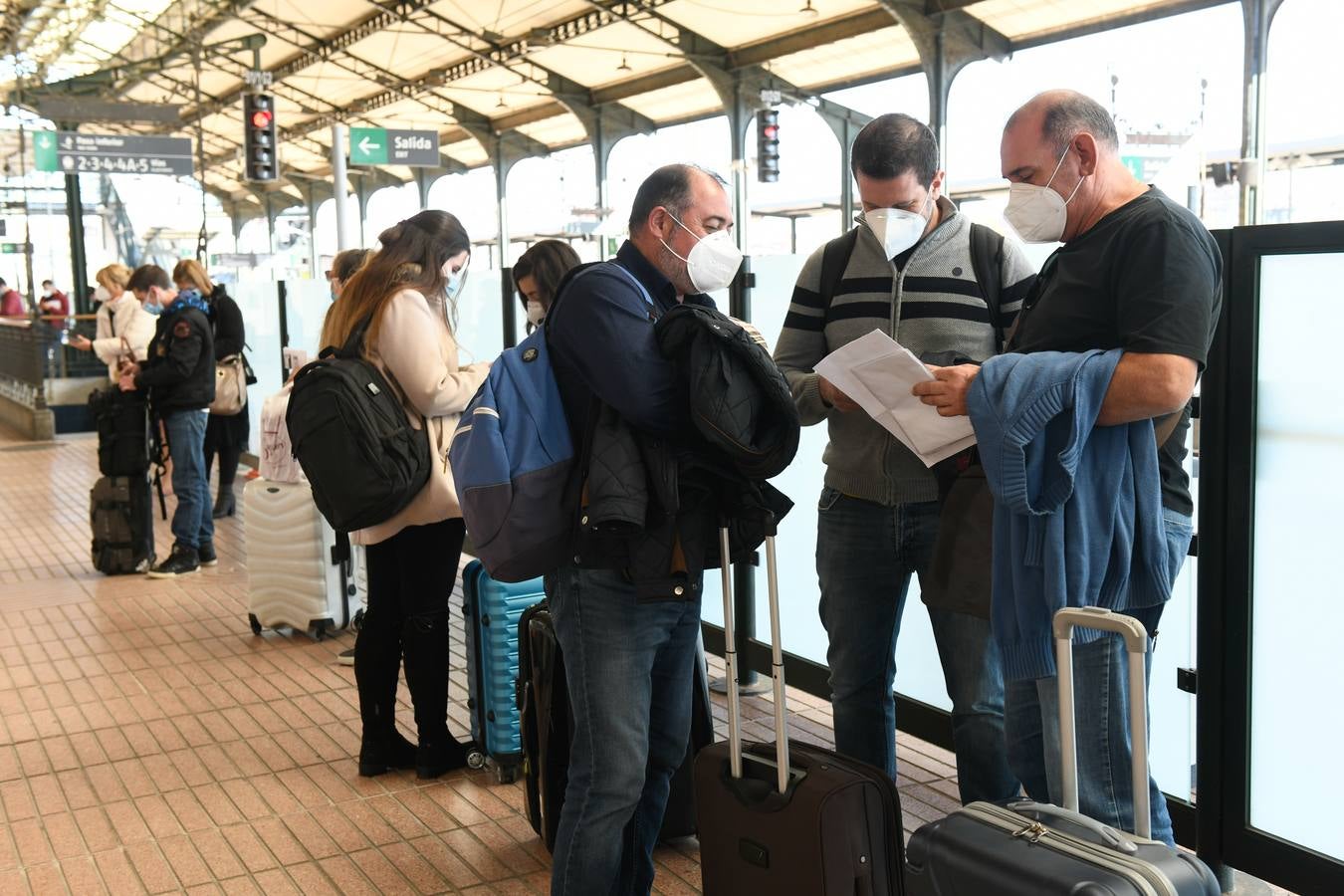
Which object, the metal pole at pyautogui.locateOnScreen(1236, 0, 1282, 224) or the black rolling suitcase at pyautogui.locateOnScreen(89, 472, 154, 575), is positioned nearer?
A: the black rolling suitcase at pyautogui.locateOnScreen(89, 472, 154, 575)

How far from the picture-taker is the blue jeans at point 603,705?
7.34 feet

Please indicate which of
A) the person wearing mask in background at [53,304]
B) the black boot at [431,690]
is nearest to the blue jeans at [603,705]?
the black boot at [431,690]

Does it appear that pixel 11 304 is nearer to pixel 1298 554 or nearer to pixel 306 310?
pixel 306 310

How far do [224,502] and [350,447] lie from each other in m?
5.14

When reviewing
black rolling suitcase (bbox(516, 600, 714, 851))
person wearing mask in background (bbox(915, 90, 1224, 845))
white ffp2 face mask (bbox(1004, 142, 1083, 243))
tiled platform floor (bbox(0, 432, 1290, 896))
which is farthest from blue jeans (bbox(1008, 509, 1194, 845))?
tiled platform floor (bbox(0, 432, 1290, 896))

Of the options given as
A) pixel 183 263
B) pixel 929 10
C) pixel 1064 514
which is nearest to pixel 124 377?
pixel 183 263

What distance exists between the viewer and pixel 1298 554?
2549mm

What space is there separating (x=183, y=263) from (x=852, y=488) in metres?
5.00

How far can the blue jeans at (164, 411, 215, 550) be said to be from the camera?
6426 millimetres

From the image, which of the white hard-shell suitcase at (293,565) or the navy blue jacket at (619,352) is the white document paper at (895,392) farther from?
the white hard-shell suitcase at (293,565)

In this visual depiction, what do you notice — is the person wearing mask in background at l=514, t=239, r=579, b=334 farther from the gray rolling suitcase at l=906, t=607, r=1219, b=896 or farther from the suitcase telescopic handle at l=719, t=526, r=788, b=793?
the gray rolling suitcase at l=906, t=607, r=1219, b=896

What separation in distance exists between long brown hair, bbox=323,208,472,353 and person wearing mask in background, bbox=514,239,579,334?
0.93 feet

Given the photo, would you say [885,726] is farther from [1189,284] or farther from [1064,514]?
[1189,284]

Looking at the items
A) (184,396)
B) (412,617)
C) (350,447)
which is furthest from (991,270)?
(184,396)
